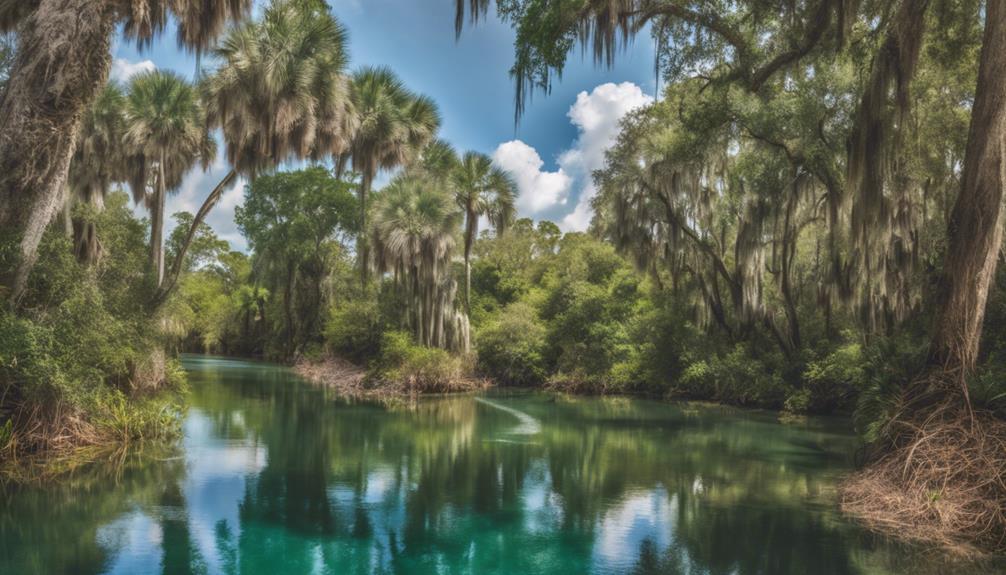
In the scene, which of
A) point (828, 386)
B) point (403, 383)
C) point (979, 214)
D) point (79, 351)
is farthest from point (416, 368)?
point (979, 214)

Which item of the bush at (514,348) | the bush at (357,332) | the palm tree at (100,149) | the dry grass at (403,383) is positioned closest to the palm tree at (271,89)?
the palm tree at (100,149)

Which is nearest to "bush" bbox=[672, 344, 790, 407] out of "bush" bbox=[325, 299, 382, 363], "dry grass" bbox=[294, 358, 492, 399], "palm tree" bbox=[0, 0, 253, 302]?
"dry grass" bbox=[294, 358, 492, 399]

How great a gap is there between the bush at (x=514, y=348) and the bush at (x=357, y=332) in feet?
17.6

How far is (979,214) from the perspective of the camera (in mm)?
9469

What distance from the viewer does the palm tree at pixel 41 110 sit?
32.2 ft

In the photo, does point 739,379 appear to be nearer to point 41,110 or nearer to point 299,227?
point 41,110

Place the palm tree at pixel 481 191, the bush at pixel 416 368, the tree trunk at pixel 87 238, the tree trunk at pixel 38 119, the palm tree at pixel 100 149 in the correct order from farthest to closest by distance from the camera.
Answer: the palm tree at pixel 481 191, the bush at pixel 416 368, the palm tree at pixel 100 149, the tree trunk at pixel 87 238, the tree trunk at pixel 38 119

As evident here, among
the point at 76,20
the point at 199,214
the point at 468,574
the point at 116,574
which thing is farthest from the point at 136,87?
the point at 468,574

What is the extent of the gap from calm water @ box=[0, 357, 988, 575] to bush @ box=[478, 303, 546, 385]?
14.5 m

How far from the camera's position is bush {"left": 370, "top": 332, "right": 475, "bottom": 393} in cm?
2608

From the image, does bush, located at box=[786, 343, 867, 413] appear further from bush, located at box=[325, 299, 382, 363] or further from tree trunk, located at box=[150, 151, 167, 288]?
tree trunk, located at box=[150, 151, 167, 288]

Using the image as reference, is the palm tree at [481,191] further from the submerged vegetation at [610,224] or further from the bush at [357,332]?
the bush at [357,332]

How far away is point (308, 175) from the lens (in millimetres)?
43406

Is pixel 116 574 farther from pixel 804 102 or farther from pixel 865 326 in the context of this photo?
pixel 865 326
